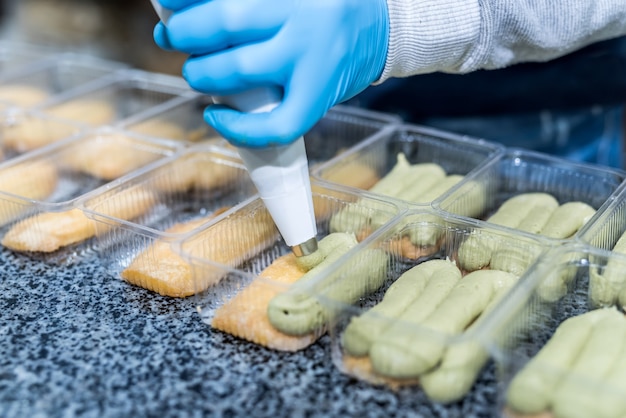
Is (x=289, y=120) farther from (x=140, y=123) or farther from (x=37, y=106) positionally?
(x=37, y=106)

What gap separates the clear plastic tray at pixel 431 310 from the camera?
1328mm

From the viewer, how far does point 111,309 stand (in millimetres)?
1647

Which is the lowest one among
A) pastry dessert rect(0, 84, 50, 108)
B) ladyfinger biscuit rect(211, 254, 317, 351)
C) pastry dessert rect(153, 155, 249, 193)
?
ladyfinger biscuit rect(211, 254, 317, 351)

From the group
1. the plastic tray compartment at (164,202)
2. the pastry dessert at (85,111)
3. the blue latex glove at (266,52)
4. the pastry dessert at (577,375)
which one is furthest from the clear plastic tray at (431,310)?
the pastry dessert at (85,111)

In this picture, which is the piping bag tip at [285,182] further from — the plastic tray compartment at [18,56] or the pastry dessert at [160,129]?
the plastic tray compartment at [18,56]

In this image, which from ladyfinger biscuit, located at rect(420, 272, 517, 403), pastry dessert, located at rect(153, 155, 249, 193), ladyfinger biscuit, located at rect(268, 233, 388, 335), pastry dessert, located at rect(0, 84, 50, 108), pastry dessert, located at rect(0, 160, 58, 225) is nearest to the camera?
ladyfinger biscuit, located at rect(420, 272, 517, 403)

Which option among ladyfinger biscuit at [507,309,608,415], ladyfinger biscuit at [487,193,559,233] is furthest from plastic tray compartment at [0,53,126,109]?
ladyfinger biscuit at [507,309,608,415]

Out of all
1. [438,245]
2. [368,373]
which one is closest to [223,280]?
[368,373]

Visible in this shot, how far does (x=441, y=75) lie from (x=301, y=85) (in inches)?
46.5

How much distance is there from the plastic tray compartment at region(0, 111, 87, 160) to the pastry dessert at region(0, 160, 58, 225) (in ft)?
0.94

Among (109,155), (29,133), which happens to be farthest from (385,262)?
(29,133)

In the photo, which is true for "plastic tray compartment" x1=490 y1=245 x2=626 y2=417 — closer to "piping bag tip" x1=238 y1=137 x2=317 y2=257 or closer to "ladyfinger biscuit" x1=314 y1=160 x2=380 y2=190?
"piping bag tip" x1=238 y1=137 x2=317 y2=257

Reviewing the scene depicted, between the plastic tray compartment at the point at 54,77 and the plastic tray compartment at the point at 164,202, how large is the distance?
82 cm

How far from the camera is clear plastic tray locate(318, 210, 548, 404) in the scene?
4.36 feet
